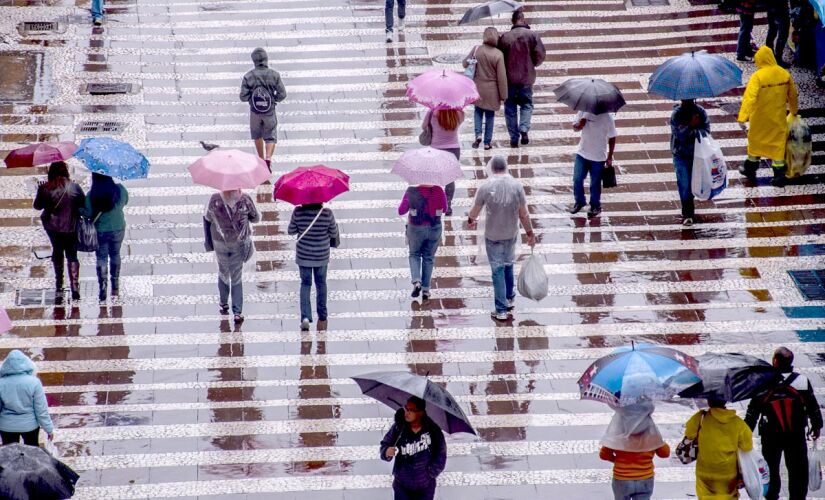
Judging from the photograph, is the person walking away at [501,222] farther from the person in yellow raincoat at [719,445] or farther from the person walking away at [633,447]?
the person in yellow raincoat at [719,445]

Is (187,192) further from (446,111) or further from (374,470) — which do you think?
(374,470)

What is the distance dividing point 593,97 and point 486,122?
96.2 inches

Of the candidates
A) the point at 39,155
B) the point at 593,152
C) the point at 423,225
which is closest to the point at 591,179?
the point at 593,152

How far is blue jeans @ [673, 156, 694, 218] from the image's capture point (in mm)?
16938

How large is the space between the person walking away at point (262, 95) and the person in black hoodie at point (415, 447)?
7738mm

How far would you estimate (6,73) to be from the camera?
2091 cm

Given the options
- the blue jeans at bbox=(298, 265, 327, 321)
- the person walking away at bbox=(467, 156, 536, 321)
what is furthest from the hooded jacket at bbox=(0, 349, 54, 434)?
the person walking away at bbox=(467, 156, 536, 321)

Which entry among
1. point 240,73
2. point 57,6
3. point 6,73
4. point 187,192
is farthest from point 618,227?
point 57,6

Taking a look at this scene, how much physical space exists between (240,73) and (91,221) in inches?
247

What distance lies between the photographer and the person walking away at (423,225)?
48.8 feet

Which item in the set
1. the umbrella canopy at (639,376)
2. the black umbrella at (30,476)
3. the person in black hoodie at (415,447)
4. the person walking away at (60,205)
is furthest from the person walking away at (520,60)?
the black umbrella at (30,476)

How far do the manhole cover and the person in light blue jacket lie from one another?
911 cm

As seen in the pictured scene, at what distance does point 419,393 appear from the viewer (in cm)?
1036

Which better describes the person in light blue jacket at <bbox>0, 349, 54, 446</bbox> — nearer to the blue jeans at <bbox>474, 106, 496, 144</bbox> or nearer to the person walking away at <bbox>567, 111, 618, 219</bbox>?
the person walking away at <bbox>567, 111, 618, 219</bbox>
